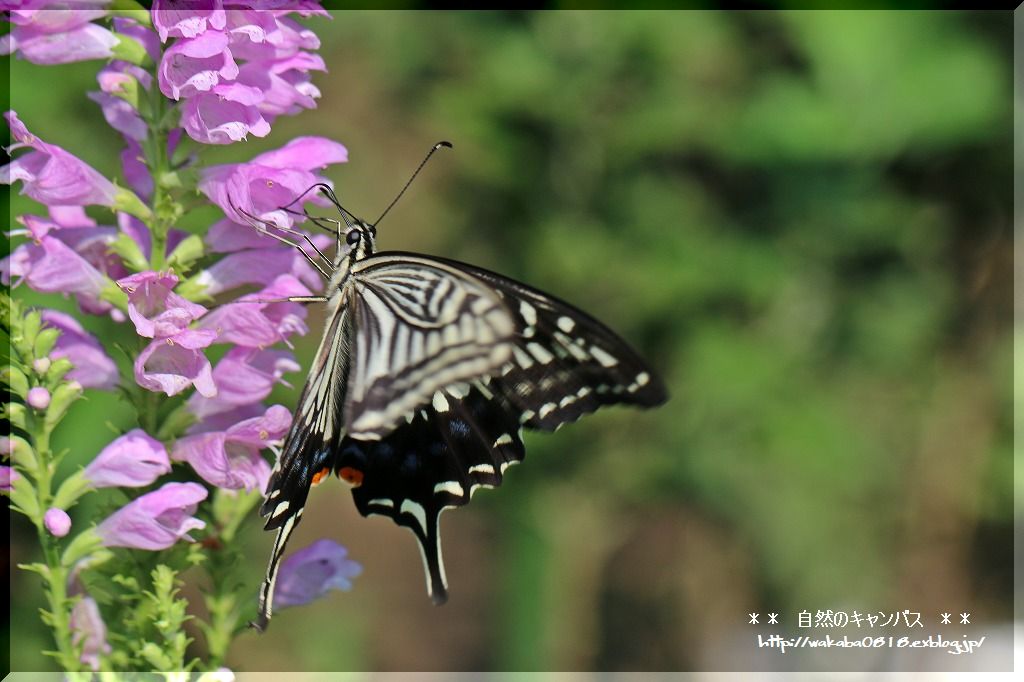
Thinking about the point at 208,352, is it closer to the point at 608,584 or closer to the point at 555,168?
the point at 555,168

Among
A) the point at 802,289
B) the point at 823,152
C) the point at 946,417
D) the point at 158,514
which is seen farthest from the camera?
the point at 946,417

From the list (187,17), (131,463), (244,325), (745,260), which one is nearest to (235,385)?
(244,325)

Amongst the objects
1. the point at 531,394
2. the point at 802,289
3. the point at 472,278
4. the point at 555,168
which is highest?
the point at 555,168

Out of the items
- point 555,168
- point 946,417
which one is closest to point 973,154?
point 946,417

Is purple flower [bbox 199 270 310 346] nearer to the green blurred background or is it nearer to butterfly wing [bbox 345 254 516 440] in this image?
butterfly wing [bbox 345 254 516 440]

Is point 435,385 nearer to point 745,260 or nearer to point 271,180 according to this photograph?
point 271,180

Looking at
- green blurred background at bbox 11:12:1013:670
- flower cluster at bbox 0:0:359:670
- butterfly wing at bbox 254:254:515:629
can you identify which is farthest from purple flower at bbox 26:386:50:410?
green blurred background at bbox 11:12:1013:670
